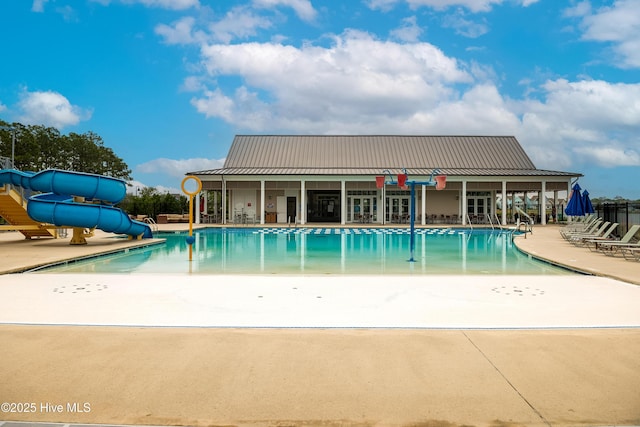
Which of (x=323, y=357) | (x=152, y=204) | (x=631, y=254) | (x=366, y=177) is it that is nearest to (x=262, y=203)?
(x=366, y=177)

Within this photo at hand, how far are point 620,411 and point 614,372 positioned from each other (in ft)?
2.41

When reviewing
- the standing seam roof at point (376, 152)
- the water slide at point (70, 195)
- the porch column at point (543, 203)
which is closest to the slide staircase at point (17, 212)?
the water slide at point (70, 195)

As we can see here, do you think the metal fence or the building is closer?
the metal fence

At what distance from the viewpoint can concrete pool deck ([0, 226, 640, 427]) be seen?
111 inches

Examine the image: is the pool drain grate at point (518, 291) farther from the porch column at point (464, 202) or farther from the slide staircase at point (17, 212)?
the porch column at point (464, 202)

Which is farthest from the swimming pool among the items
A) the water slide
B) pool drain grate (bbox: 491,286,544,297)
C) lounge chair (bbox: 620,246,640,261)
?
pool drain grate (bbox: 491,286,544,297)

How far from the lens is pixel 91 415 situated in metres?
2.76

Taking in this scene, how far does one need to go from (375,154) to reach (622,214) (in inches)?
796

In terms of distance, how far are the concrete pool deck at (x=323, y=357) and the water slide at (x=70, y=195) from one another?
9266 millimetres

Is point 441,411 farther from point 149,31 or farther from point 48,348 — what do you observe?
point 149,31

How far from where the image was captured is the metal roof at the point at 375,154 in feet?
114

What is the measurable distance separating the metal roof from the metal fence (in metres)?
13.7

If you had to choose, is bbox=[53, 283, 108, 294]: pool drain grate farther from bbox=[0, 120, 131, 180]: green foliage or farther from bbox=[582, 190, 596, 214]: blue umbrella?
bbox=[0, 120, 131, 180]: green foliage

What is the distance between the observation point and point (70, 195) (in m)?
15.8
